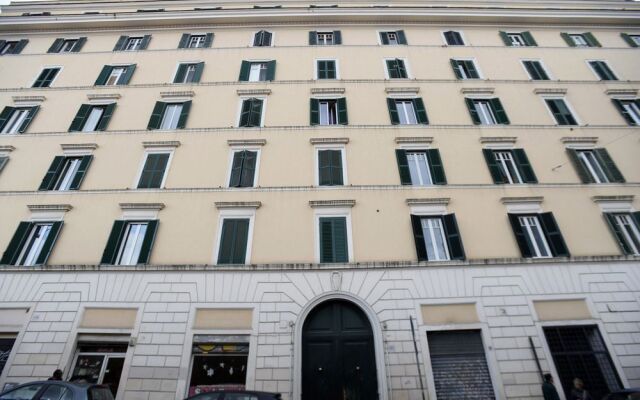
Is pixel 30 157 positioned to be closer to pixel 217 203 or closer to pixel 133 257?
pixel 133 257

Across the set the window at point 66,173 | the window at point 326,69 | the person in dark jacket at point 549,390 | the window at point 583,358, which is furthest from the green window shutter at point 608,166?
the window at point 66,173

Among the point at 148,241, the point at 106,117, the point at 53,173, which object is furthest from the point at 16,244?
the point at 106,117

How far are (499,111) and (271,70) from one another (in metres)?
11.2

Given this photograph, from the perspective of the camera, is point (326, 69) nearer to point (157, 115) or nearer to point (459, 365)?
point (157, 115)

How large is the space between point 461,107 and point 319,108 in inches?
261

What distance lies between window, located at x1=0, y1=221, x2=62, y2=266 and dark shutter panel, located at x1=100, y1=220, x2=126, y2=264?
2042 mm

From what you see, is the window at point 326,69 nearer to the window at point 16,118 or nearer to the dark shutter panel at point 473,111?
the dark shutter panel at point 473,111

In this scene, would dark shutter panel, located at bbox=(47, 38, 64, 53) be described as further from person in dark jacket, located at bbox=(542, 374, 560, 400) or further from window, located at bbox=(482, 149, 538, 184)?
person in dark jacket, located at bbox=(542, 374, 560, 400)

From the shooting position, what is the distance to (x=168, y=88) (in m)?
17.3

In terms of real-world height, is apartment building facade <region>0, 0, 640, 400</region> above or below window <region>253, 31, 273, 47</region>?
below

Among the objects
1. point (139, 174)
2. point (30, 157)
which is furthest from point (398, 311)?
point (30, 157)

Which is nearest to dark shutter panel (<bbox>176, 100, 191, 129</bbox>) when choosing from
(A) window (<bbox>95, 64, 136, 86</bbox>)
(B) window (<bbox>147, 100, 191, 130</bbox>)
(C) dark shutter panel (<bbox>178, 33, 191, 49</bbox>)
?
(B) window (<bbox>147, 100, 191, 130</bbox>)

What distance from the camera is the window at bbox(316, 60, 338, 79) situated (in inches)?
701

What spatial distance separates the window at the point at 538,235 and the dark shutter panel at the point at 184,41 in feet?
61.4
